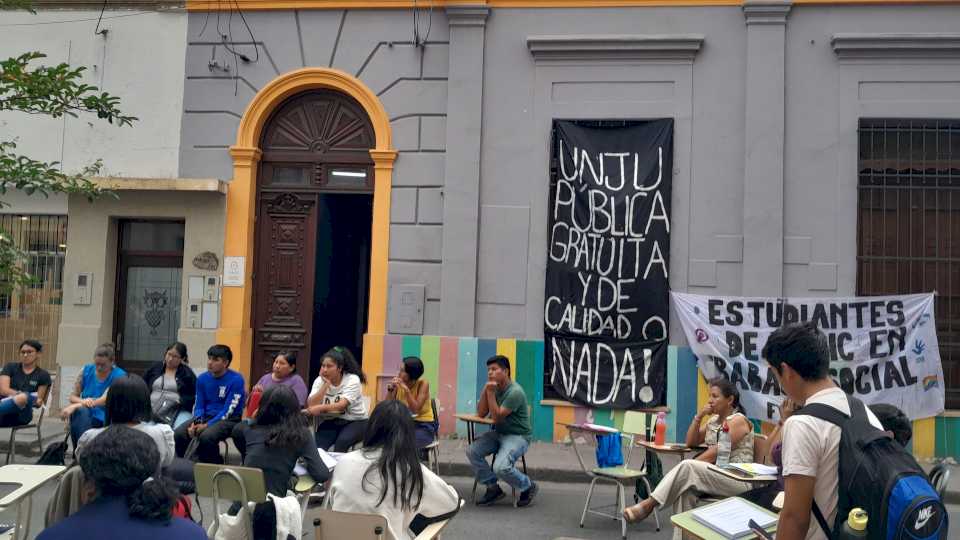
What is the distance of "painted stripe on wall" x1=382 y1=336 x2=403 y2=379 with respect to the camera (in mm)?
10969

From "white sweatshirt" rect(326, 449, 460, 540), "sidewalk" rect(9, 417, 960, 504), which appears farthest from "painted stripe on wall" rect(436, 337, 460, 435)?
"white sweatshirt" rect(326, 449, 460, 540)

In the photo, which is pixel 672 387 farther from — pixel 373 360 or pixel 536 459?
pixel 373 360

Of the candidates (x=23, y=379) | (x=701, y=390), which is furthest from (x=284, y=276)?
(x=701, y=390)

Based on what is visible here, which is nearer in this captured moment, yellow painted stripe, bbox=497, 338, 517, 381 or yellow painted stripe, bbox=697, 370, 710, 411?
yellow painted stripe, bbox=697, 370, 710, 411

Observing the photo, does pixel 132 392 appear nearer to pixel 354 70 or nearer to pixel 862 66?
pixel 354 70

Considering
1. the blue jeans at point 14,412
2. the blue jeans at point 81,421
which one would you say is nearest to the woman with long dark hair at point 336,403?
the blue jeans at point 81,421

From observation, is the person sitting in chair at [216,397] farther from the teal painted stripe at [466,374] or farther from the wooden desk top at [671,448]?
the wooden desk top at [671,448]

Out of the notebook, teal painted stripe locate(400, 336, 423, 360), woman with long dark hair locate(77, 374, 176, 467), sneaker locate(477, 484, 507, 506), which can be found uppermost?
teal painted stripe locate(400, 336, 423, 360)

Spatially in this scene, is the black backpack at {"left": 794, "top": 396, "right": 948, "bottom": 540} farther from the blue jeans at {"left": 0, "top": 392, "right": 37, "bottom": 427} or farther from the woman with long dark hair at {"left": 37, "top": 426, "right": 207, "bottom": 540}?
the blue jeans at {"left": 0, "top": 392, "right": 37, "bottom": 427}

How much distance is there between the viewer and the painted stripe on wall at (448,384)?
10.8 metres

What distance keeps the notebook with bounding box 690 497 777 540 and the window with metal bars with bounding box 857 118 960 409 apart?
298 inches

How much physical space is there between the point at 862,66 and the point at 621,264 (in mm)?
3846

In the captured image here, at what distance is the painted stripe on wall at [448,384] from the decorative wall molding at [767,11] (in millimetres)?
5525

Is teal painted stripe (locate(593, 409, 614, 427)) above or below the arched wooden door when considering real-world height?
below
